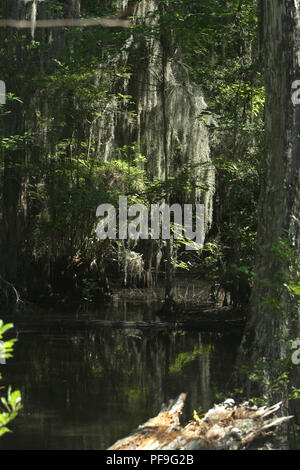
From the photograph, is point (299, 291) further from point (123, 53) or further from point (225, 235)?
point (123, 53)

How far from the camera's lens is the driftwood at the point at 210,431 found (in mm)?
4203

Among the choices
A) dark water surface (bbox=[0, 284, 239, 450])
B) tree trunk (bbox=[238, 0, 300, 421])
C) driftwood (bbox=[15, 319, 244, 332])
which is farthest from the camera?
driftwood (bbox=[15, 319, 244, 332])

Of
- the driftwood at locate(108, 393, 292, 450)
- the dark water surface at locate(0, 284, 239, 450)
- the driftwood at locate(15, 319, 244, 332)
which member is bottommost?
the dark water surface at locate(0, 284, 239, 450)

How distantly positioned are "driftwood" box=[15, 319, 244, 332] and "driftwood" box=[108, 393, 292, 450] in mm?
5929

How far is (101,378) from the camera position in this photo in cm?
769

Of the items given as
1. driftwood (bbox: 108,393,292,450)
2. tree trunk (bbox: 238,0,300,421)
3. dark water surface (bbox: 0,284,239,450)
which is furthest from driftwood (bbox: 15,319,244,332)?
driftwood (bbox: 108,393,292,450)

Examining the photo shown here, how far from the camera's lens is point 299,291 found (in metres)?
4.82

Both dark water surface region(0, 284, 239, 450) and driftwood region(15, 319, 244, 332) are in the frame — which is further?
driftwood region(15, 319, 244, 332)

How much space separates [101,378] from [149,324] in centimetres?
336

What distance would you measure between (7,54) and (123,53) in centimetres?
193

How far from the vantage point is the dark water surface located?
5.77 meters

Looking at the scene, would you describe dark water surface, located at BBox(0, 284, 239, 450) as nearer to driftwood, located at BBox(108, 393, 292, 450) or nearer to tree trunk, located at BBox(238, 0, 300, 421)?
driftwood, located at BBox(108, 393, 292, 450)

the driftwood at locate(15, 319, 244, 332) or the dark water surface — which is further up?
the driftwood at locate(15, 319, 244, 332)

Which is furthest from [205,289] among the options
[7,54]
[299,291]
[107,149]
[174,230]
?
[299,291]
